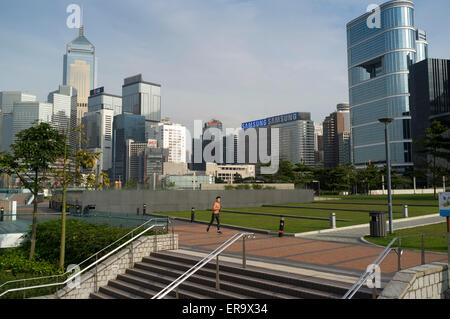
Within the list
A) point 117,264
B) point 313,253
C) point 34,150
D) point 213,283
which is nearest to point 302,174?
point 313,253

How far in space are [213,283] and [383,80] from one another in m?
167

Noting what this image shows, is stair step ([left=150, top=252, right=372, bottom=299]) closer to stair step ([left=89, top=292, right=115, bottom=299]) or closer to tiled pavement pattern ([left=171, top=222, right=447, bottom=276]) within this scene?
tiled pavement pattern ([left=171, top=222, right=447, bottom=276])

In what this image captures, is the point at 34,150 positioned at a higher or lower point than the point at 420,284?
higher

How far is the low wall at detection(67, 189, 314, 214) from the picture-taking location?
31.7m

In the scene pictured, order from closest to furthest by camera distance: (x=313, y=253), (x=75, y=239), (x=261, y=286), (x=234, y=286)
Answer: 1. (x=261, y=286)
2. (x=234, y=286)
3. (x=313, y=253)
4. (x=75, y=239)

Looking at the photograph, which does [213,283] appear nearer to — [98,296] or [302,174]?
[98,296]

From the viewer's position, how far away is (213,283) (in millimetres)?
9945

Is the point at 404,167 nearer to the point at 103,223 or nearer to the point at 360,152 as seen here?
the point at 360,152

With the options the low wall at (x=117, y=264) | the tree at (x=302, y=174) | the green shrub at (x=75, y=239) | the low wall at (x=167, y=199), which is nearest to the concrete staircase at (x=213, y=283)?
the low wall at (x=117, y=264)

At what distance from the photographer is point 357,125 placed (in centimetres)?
16700

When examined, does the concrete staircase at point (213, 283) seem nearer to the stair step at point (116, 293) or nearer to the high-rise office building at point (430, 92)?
the stair step at point (116, 293)

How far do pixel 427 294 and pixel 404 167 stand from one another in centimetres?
15312

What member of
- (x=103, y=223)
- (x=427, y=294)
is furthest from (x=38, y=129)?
(x=427, y=294)

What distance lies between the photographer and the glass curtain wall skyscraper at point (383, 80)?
148 meters
